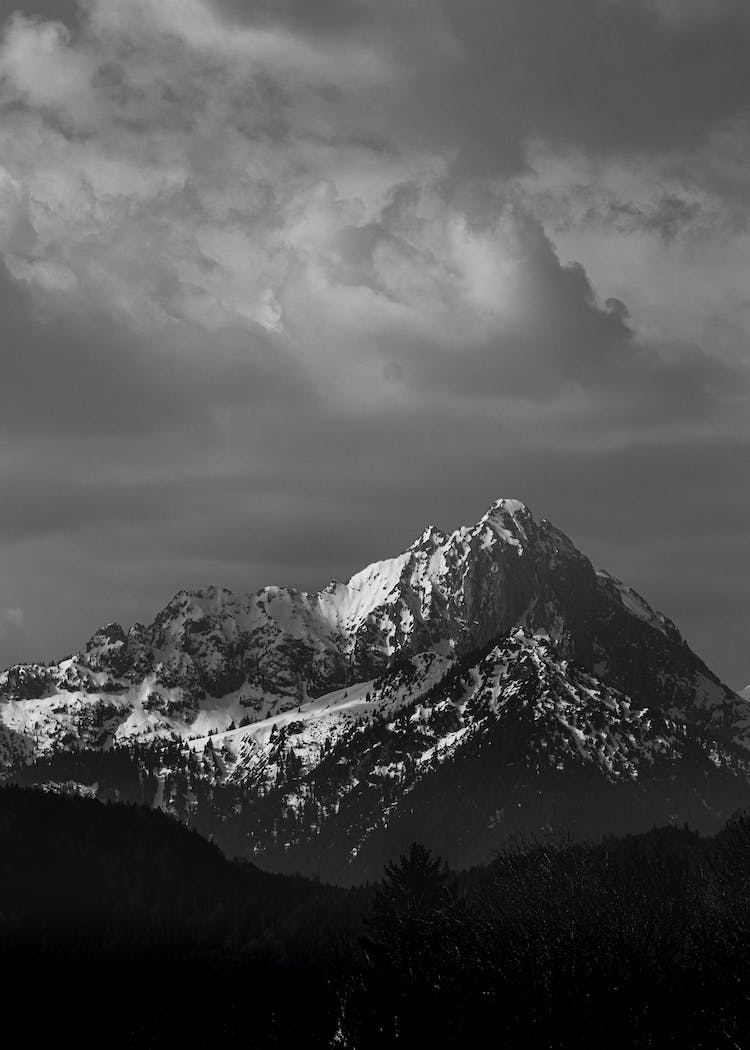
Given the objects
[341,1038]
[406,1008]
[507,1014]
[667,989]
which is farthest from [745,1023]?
[341,1038]

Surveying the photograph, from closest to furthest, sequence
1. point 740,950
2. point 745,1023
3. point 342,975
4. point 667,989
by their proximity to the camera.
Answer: point 745,1023 → point 667,989 → point 740,950 → point 342,975

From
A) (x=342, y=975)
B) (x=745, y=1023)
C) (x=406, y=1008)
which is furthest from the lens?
(x=342, y=975)

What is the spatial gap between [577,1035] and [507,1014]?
9223mm

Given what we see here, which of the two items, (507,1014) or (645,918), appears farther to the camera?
(645,918)

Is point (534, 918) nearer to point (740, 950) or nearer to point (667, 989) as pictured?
point (740, 950)

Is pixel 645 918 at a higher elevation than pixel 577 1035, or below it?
higher

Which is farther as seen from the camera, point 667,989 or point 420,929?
point 420,929

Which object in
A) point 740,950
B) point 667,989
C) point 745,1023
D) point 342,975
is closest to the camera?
point 745,1023

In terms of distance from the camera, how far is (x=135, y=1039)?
637 ft

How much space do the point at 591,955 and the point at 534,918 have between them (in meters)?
45.9

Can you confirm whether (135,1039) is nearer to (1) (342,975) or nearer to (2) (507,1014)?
(1) (342,975)

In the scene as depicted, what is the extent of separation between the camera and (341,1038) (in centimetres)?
15800

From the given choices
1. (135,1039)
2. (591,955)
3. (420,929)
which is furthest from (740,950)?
(135,1039)

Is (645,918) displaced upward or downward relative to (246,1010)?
upward
